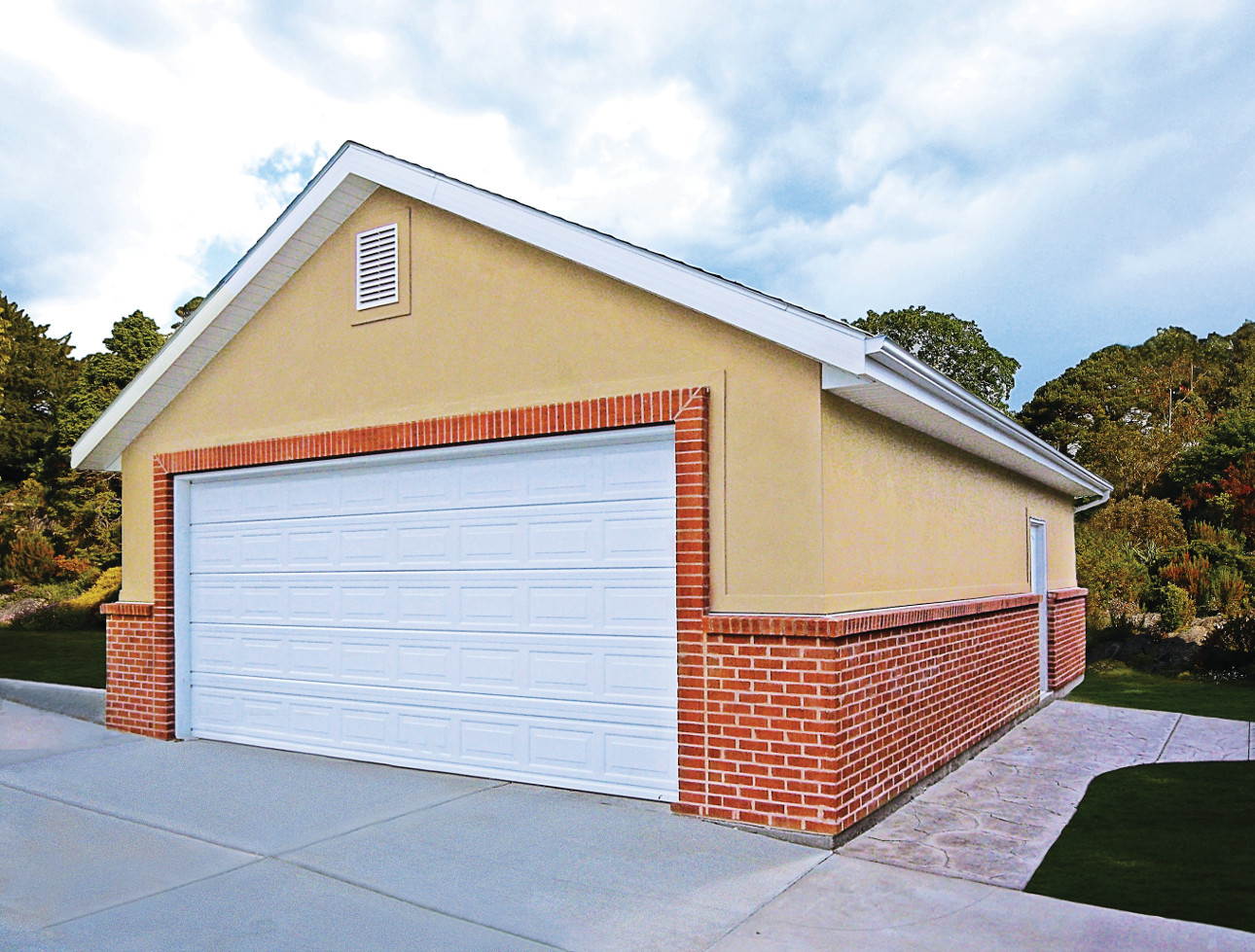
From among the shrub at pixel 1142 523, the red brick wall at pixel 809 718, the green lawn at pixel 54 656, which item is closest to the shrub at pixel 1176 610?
the shrub at pixel 1142 523

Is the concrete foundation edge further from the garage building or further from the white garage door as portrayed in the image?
the white garage door

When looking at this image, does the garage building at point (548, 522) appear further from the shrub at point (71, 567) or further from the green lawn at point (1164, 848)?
the shrub at point (71, 567)

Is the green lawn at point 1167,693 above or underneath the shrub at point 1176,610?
underneath

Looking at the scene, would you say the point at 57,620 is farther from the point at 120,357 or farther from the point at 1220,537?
the point at 1220,537

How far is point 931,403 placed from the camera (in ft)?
23.6

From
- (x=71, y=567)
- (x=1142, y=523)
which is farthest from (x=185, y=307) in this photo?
(x=1142, y=523)

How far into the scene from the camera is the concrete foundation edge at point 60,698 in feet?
37.0

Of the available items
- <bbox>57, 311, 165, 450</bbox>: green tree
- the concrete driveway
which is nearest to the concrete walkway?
the concrete driveway

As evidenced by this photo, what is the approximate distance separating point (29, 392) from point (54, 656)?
107 ft

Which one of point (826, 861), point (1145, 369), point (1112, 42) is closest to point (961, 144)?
point (1145, 369)

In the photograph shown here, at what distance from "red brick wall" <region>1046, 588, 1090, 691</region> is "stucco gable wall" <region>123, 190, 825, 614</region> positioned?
319 inches

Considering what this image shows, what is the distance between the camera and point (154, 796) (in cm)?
746

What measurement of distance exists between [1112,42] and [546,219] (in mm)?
15874

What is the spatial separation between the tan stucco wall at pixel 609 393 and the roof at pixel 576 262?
6.9 inches
